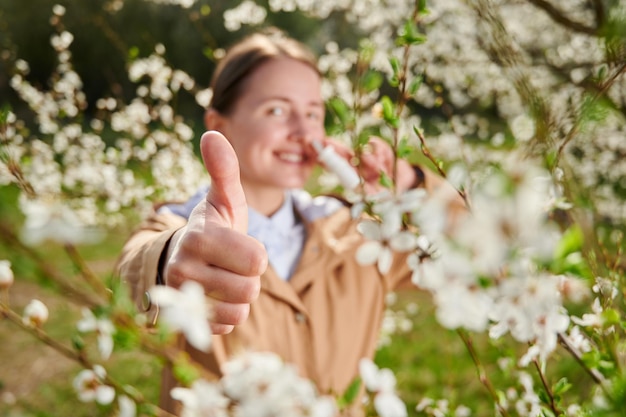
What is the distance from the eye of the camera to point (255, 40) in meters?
1.84

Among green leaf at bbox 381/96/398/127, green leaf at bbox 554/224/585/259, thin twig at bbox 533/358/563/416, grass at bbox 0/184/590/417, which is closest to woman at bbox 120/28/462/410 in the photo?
green leaf at bbox 381/96/398/127

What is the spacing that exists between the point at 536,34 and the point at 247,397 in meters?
5.28

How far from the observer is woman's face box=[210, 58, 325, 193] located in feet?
5.20

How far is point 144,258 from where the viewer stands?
3.45 ft

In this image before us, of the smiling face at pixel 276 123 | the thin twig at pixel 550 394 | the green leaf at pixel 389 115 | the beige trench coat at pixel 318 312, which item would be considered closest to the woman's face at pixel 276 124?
the smiling face at pixel 276 123

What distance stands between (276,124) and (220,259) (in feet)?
2.97

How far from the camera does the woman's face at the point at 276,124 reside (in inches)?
62.4

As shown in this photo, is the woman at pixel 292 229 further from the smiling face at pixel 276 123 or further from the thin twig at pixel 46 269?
the thin twig at pixel 46 269

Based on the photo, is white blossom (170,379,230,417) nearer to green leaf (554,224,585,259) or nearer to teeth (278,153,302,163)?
green leaf (554,224,585,259)

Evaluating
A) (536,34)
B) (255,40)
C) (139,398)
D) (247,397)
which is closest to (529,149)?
(247,397)

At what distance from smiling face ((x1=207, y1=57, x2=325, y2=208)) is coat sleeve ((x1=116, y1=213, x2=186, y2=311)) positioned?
307mm

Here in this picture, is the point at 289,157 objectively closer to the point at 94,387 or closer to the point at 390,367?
the point at 94,387

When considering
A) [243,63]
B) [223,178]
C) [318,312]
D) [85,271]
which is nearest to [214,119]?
[243,63]

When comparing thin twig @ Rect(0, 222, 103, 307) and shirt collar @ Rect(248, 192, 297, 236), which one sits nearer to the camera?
thin twig @ Rect(0, 222, 103, 307)
